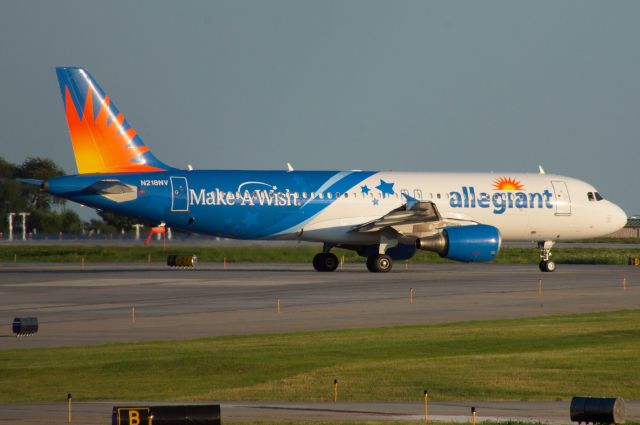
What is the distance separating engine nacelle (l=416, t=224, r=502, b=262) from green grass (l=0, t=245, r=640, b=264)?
1323 cm

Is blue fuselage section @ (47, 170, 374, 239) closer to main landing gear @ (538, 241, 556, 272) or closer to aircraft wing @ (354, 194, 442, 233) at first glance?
aircraft wing @ (354, 194, 442, 233)

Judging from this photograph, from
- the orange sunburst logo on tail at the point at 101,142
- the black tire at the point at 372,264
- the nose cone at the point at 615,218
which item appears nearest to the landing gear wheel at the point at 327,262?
the black tire at the point at 372,264

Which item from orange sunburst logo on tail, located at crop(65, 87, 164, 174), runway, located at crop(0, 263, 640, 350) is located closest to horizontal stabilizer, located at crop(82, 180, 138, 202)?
orange sunburst logo on tail, located at crop(65, 87, 164, 174)

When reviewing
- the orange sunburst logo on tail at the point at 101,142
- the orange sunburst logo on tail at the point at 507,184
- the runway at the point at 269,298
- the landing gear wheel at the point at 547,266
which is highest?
the orange sunburst logo on tail at the point at 101,142

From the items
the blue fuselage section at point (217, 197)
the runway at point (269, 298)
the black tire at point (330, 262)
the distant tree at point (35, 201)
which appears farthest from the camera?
the distant tree at point (35, 201)

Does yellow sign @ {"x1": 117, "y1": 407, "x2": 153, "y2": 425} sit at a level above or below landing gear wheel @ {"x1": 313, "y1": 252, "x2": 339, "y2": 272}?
below

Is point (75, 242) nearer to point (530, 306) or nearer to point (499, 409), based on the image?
point (530, 306)

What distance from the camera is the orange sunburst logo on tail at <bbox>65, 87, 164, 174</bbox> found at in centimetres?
4509

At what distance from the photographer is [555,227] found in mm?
50812

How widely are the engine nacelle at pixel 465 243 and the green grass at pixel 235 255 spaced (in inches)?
521

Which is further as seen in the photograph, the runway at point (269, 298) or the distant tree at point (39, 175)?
the distant tree at point (39, 175)

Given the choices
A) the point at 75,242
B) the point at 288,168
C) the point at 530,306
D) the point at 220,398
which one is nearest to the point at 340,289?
the point at 530,306

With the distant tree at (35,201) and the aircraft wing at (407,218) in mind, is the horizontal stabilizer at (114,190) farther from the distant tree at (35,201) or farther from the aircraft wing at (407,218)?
the distant tree at (35,201)

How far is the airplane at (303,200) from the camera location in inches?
1769
